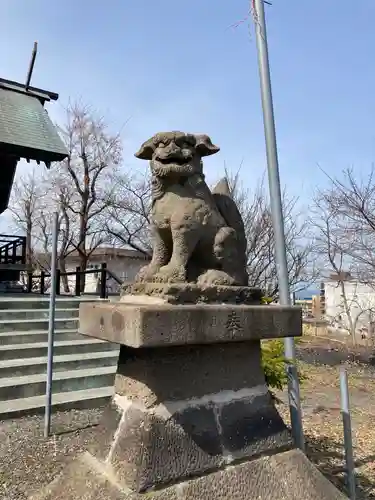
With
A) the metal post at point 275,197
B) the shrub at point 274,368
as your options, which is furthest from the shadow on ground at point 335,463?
the shrub at point 274,368

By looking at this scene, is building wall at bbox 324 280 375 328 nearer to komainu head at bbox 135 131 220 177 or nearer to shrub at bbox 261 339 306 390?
shrub at bbox 261 339 306 390

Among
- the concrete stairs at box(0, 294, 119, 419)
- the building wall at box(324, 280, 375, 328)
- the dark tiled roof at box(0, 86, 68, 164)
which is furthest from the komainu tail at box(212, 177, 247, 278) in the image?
the building wall at box(324, 280, 375, 328)

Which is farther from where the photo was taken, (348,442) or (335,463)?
(335,463)

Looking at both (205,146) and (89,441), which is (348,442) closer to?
(89,441)

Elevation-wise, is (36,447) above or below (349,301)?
below

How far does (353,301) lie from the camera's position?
1367 centimetres

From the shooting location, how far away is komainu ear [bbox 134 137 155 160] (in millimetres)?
2410

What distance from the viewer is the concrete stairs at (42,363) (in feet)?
15.5

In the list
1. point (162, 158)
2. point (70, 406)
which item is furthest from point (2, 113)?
point (162, 158)

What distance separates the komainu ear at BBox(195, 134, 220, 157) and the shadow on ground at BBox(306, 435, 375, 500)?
289 cm

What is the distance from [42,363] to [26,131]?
613 centimetres

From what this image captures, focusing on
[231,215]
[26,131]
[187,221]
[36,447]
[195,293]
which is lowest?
[36,447]

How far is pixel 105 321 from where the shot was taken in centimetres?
194

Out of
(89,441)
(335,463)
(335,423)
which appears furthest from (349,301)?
(89,441)
